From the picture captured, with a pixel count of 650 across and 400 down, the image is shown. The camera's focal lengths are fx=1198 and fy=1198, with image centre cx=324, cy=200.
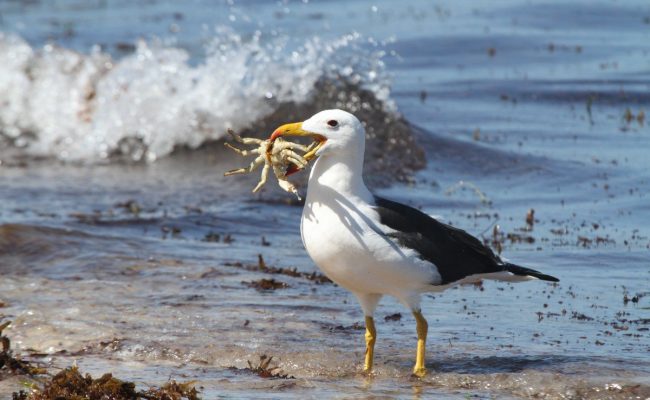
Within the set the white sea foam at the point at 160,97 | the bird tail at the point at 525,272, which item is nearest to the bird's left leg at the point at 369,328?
the bird tail at the point at 525,272

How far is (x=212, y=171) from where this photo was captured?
14.2m

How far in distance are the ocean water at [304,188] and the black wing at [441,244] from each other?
0.53m

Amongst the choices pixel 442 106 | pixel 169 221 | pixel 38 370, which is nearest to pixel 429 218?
pixel 38 370

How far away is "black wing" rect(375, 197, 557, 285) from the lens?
6.43 meters

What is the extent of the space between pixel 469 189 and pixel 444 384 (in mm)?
6127

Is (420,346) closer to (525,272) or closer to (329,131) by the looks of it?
(525,272)

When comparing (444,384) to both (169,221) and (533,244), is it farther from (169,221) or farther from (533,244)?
(169,221)

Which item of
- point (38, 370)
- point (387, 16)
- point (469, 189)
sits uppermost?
point (387, 16)

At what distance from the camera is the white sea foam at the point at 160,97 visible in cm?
1543

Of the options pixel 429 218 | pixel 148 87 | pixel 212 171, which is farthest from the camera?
pixel 148 87

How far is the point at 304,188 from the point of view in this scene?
42.1 feet

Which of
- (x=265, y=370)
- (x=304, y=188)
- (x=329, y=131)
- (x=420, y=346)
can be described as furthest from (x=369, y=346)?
(x=304, y=188)

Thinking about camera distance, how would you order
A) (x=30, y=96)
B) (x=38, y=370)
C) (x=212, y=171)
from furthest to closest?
1. (x=30, y=96)
2. (x=212, y=171)
3. (x=38, y=370)

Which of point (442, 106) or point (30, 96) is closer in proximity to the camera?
point (442, 106)
